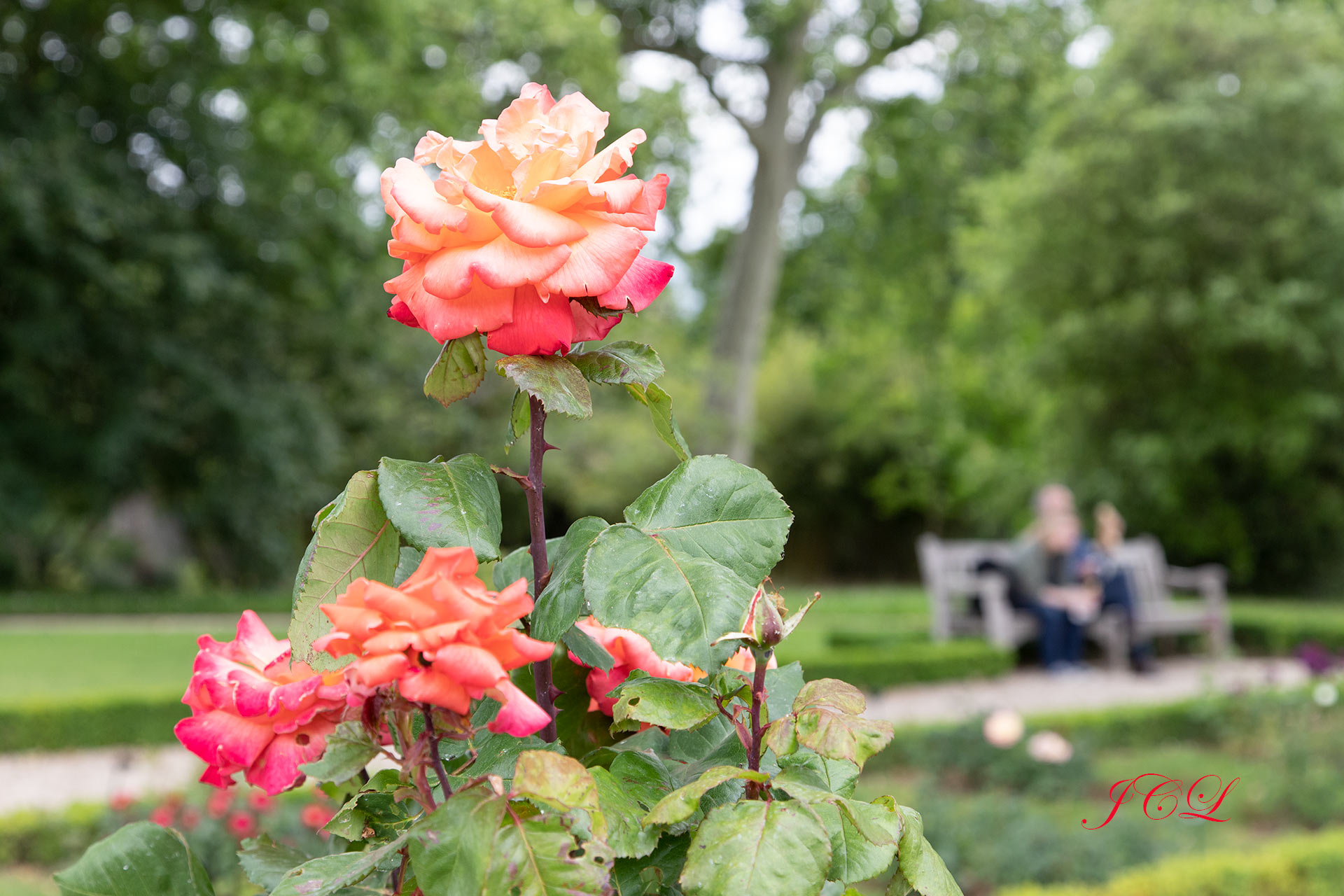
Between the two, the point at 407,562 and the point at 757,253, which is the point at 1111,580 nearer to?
the point at 757,253

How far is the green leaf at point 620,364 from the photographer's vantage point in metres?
0.75

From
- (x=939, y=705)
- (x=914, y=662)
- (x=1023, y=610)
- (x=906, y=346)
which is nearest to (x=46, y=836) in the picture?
(x=939, y=705)

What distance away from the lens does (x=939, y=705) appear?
7727 millimetres

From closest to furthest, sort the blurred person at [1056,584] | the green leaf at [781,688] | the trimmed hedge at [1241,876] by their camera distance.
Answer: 1. the green leaf at [781,688]
2. the trimmed hedge at [1241,876]
3. the blurred person at [1056,584]

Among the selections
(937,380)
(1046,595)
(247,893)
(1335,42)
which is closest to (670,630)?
(247,893)

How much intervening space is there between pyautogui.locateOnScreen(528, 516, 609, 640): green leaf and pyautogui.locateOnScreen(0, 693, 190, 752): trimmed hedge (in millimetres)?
6178

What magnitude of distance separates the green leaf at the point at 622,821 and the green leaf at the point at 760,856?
0.09 feet

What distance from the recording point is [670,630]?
25.5 inches

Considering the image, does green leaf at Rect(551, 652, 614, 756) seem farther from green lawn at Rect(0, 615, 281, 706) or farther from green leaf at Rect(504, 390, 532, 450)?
green lawn at Rect(0, 615, 281, 706)

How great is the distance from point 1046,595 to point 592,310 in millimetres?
8545

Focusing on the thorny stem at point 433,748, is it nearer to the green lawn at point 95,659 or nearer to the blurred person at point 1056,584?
the green lawn at point 95,659

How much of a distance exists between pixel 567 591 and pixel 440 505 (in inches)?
3.7

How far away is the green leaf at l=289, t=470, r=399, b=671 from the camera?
2.30ft

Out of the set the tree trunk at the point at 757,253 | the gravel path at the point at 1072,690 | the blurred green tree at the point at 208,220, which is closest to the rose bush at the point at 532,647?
the gravel path at the point at 1072,690
